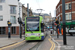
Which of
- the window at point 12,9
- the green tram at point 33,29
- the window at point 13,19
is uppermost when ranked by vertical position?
the window at point 12,9

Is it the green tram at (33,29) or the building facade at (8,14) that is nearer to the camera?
the green tram at (33,29)

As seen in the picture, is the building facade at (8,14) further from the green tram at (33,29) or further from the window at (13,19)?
the green tram at (33,29)

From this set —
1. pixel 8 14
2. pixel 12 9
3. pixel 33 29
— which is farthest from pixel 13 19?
pixel 33 29

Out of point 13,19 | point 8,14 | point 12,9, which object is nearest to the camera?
point 8,14

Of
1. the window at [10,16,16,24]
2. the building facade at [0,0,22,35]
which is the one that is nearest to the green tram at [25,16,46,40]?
the building facade at [0,0,22,35]

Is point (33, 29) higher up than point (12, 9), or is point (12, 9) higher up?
point (12, 9)

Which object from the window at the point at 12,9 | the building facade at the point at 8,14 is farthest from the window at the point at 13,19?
the window at the point at 12,9

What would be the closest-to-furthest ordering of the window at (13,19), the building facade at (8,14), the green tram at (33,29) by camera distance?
1. the green tram at (33,29)
2. the building facade at (8,14)
3. the window at (13,19)

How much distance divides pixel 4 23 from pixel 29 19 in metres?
24.4

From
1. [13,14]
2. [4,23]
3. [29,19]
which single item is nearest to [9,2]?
[13,14]

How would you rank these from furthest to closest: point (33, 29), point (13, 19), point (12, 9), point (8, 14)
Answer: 1. point (13, 19)
2. point (12, 9)
3. point (8, 14)
4. point (33, 29)

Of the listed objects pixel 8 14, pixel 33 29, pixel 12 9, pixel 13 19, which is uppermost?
pixel 12 9

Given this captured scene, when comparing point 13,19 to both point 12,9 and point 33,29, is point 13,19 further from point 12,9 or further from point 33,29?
point 33,29

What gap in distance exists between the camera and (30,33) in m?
16.5
